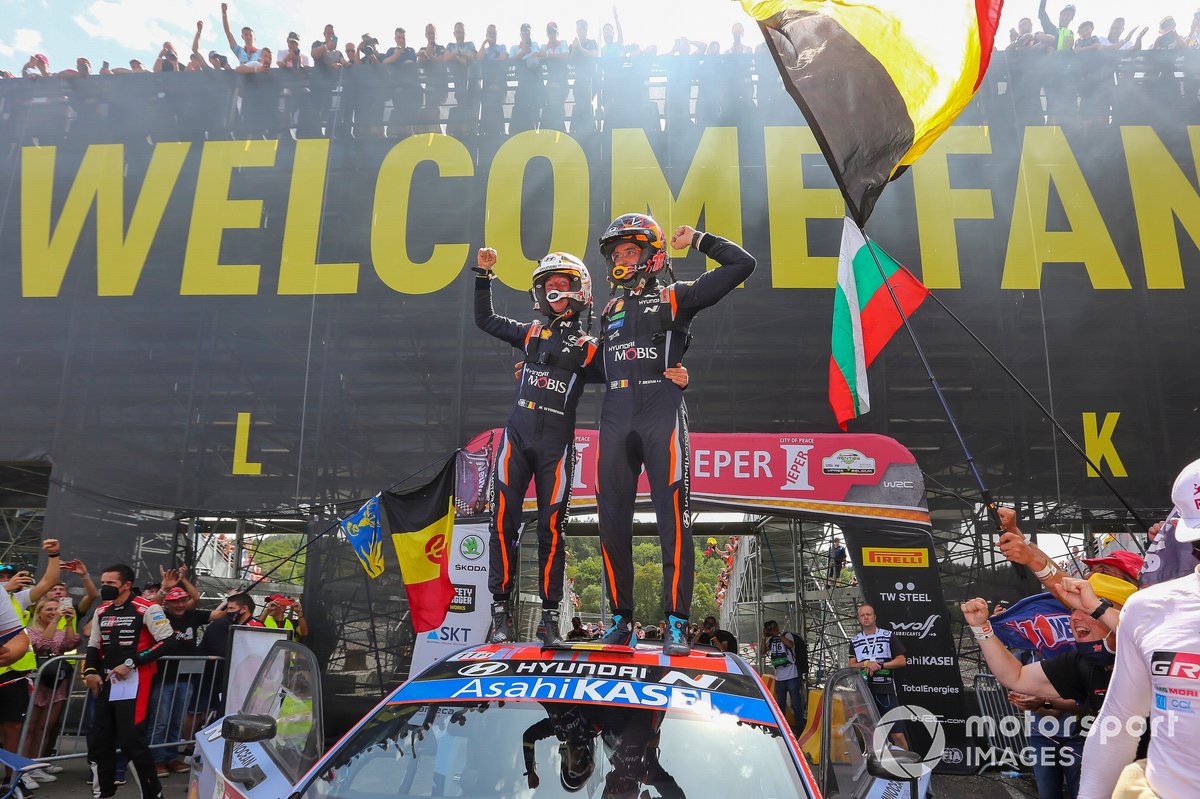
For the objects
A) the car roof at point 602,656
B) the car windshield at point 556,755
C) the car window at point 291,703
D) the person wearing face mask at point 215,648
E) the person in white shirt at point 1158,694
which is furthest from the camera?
the person wearing face mask at point 215,648

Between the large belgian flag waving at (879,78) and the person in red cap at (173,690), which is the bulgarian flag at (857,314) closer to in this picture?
the large belgian flag waving at (879,78)

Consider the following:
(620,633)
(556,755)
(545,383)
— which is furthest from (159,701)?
(556,755)

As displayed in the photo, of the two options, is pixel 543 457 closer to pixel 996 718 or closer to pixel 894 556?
pixel 894 556

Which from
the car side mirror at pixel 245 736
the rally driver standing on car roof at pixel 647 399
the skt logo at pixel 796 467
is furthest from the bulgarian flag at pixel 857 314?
the car side mirror at pixel 245 736

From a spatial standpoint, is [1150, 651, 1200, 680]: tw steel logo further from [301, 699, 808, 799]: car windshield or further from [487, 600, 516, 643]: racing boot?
[487, 600, 516, 643]: racing boot

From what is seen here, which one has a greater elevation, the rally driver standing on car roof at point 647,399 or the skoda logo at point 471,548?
the rally driver standing on car roof at point 647,399

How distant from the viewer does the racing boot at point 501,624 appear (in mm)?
3908

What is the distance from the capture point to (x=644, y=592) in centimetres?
5856

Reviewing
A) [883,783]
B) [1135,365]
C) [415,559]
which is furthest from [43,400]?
[1135,365]

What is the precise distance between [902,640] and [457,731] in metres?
6.03

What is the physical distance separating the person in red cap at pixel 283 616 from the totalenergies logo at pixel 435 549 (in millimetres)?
1589

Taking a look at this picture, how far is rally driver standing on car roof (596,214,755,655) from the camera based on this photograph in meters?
3.97

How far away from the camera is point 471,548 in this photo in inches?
292

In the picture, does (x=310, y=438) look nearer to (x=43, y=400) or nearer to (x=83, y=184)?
(x=43, y=400)
